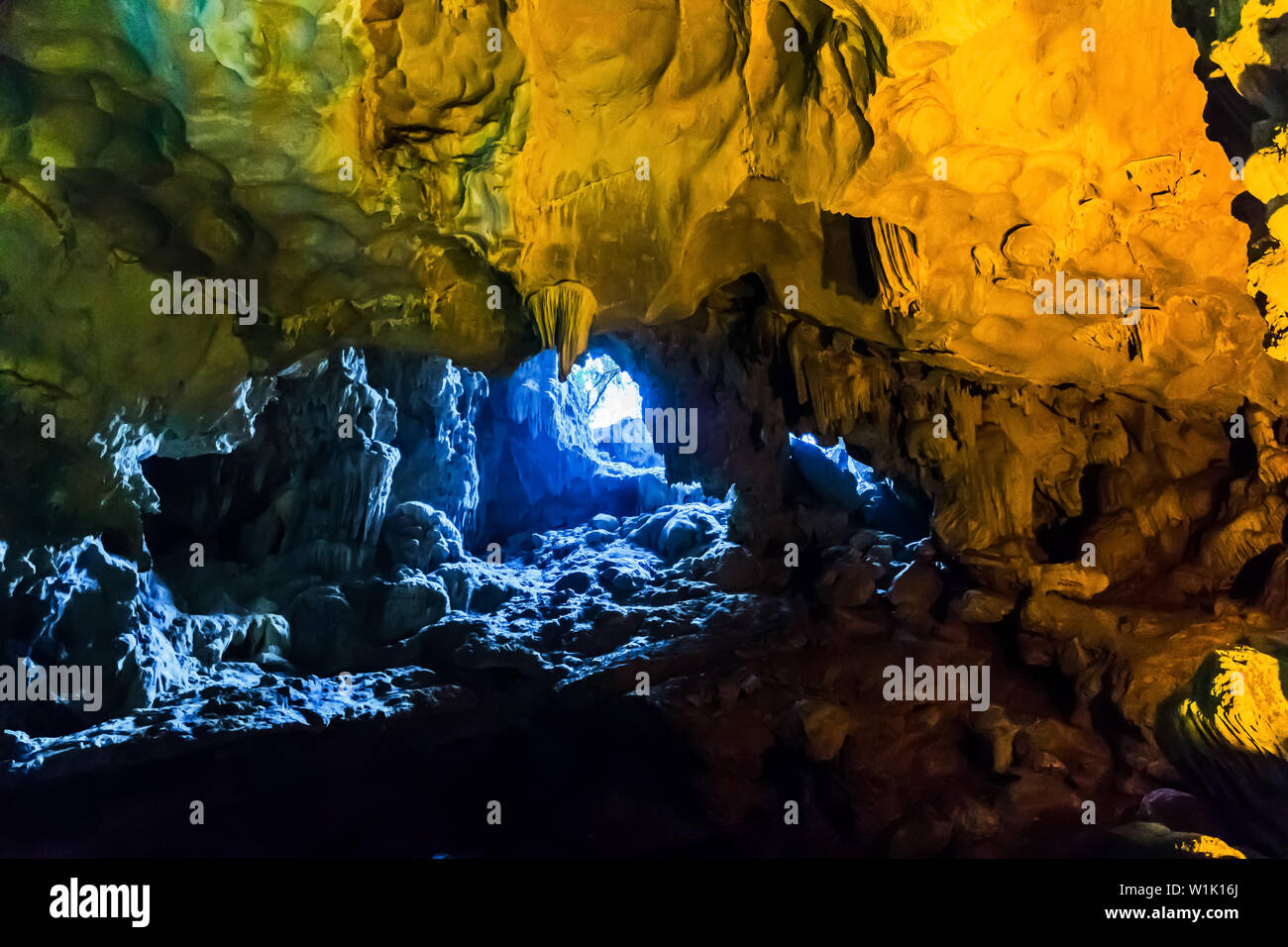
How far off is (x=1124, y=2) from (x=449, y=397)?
385 inches

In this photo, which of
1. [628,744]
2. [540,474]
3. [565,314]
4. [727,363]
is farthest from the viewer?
[540,474]

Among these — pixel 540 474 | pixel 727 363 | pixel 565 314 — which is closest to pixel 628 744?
pixel 565 314

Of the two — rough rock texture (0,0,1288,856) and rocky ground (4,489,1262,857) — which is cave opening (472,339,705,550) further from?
rocky ground (4,489,1262,857)

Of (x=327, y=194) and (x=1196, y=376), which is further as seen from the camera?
(x=1196, y=376)

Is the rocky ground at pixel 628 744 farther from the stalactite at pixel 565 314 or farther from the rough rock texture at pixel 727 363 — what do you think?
the stalactite at pixel 565 314

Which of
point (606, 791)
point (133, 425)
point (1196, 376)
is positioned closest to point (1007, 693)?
point (1196, 376)

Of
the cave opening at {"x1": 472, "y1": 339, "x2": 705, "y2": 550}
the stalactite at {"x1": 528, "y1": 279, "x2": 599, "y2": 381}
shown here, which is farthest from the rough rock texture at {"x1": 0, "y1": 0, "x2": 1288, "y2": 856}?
the cave opening at {"x1": 472, "y1": 339, "x2": 705, "y2": 550}

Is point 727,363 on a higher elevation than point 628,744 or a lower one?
higher

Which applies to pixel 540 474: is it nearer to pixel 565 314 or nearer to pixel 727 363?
pixel 727 363

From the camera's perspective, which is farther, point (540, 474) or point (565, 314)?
point (540, 474)

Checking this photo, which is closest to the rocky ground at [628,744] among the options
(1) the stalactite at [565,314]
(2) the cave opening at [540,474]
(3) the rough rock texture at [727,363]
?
(3) the rough rock texture at [727,363]
